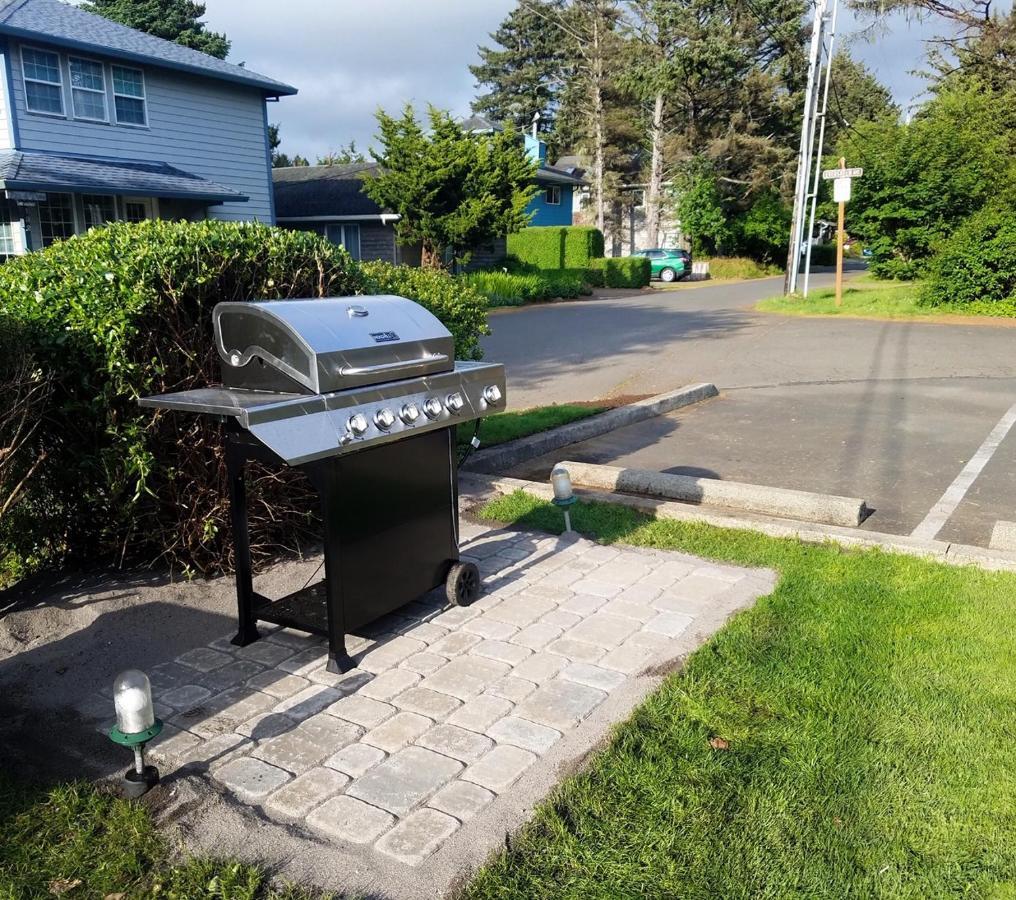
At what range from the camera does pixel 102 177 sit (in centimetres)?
1823

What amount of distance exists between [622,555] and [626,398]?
5.93 m

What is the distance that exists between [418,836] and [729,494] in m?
4.33

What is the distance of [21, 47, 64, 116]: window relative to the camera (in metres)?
18.2

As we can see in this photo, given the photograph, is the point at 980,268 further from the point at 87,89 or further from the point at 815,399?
the point at 87,89

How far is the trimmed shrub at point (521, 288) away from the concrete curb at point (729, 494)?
60.8ft

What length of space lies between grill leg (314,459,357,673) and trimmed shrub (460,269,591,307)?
21582 mm

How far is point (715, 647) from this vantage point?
13.8ft

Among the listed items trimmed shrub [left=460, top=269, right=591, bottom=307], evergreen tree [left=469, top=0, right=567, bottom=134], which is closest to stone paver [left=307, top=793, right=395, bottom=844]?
Result: trimmed shrub [left=460, top=269, right=591, bottom=307]

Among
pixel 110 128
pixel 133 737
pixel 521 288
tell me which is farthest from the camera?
pixel 521 288

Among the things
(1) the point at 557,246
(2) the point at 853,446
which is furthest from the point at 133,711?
(1) the point at 557,246

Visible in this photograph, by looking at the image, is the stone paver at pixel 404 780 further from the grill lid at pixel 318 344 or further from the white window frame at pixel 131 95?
the white window frame at pixel 131 95

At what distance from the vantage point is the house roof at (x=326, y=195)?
1188 inches

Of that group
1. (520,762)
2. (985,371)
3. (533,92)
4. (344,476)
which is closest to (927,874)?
(520,762)

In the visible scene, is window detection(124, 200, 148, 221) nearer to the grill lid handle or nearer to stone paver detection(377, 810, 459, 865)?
the grill lid handle
